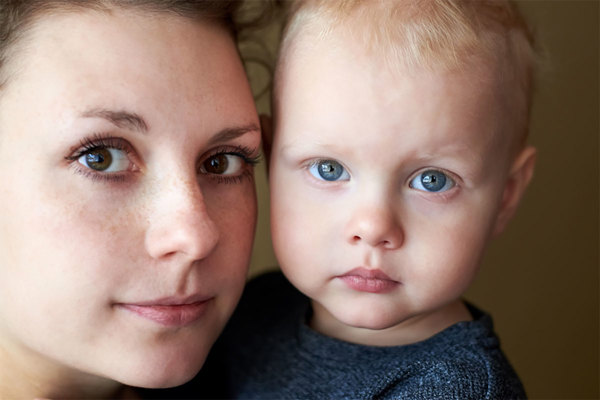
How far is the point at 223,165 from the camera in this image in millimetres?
1370

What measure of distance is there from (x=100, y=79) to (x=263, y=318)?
0.76m

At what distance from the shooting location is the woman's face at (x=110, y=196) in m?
1.15

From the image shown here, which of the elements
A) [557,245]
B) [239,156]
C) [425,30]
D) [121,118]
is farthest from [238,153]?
[557,245]

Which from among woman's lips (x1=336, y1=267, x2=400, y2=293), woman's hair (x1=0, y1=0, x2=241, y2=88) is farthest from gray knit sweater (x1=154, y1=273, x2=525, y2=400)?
woman's hair (x1=0, y1=0, x2=241, y2=88)

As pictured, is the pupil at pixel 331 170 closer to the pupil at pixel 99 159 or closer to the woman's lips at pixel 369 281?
the woman's lips at pixel 369 281

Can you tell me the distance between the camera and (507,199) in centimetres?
150

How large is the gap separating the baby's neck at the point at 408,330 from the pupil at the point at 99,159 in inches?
23.6

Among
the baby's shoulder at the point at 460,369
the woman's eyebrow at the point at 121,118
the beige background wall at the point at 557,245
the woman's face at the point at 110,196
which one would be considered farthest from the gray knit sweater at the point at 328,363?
the woman's eyebrow at the point at 121,118

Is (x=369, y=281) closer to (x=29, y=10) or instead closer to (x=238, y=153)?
(x=238, y=153)

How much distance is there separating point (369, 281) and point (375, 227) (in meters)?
0.13

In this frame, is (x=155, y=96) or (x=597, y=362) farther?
(x=597, y=362)

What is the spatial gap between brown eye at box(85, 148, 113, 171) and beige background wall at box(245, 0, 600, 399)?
39.3 inches

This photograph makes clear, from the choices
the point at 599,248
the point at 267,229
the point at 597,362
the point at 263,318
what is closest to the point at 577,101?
the point at 599,248

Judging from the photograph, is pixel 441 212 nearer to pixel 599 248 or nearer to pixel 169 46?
pixel 169 46
